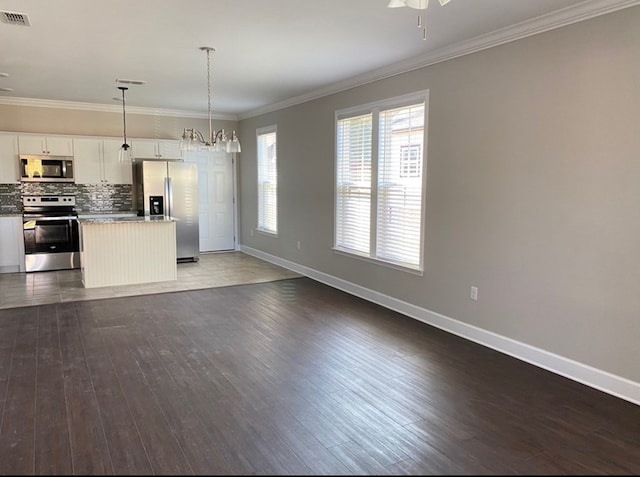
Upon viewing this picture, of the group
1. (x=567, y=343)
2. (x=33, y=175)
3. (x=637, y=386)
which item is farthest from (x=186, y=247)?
(x=637, y=386)

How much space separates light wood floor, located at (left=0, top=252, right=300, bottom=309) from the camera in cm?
543

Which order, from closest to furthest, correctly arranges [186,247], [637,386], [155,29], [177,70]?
1. [637,386]
2. [155,29]
3. [177,70]
4. [186,247]

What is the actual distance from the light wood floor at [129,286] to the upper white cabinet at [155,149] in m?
1.93

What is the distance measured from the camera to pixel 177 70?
4992 millimetres

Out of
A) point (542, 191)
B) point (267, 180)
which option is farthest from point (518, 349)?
point (267, 180)

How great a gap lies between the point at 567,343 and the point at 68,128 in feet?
24.7

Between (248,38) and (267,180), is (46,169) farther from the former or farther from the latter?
(248,38)

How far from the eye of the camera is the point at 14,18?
11.2 ft

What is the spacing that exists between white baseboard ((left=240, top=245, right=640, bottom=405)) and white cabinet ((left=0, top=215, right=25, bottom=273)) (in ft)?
16.0

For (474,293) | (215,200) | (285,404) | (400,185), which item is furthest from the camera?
(215,200)

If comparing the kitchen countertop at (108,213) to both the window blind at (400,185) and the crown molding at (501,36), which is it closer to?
the crown molding at (501,36)

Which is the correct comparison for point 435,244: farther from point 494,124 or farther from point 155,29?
point 155,29

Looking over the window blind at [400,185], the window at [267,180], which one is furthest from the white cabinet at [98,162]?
the window blind at [400,185]

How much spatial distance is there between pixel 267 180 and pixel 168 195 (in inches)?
66.1
